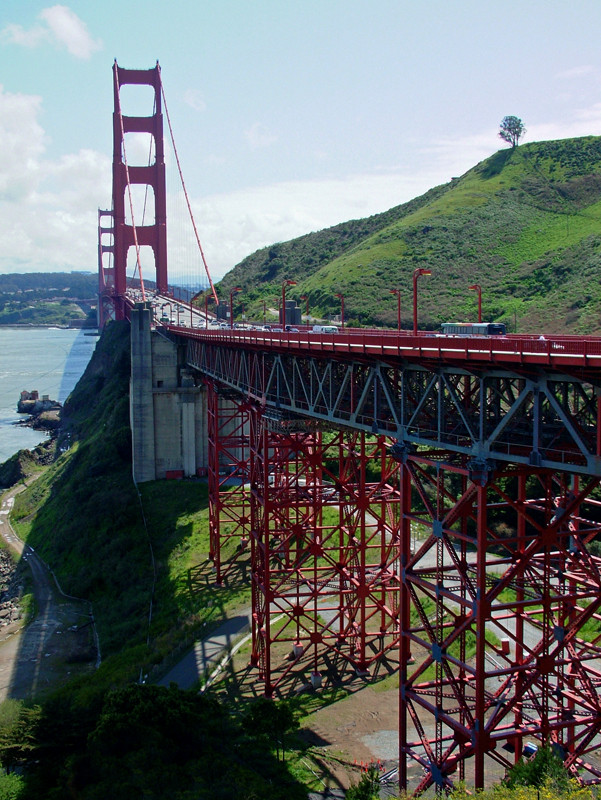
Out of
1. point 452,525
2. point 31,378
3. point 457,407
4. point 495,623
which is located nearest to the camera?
point 457,407

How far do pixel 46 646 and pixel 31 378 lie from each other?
375ft

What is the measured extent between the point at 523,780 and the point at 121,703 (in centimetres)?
961

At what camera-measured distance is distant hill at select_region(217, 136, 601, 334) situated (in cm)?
5991

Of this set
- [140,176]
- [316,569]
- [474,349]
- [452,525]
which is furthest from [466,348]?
[140,176]

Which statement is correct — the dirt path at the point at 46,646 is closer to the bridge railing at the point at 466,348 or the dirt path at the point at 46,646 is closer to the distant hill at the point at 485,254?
the bridge railing at the point at 466,348

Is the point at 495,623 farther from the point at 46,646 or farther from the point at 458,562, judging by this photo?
the point at 46,646

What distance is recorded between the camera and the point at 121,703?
1944cm

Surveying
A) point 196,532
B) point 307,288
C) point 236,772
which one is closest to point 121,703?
point 236,772

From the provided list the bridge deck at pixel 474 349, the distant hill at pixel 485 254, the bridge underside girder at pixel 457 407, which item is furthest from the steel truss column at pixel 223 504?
the distant hill at pixel 485 254

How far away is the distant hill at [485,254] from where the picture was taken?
197 feet

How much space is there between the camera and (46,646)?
33.0 meters

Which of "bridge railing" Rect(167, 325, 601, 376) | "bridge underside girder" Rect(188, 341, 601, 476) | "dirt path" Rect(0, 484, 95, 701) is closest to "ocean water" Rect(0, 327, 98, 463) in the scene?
"dirt path" Rect(0, 484, 95, 701)

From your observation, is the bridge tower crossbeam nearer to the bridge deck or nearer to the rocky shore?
the rocky shore

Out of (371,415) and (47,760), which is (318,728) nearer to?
(47,760)
